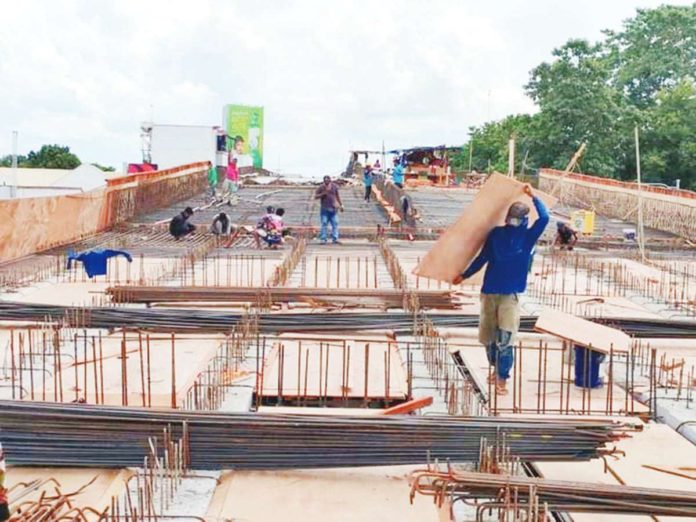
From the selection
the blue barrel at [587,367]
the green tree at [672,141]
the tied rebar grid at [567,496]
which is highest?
the green tree at [672,141]

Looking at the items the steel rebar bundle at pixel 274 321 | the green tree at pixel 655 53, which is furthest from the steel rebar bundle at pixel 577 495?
the green tree at pixel 655 53

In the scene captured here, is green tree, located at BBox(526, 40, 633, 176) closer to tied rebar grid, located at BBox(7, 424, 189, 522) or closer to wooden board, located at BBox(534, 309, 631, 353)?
wooden board, located at BBox(534, 309, 631, 353)

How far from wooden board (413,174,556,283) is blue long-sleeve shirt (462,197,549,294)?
0.44 ft

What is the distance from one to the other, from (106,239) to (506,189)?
10992 millimetres

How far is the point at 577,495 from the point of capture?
3766 millimetres

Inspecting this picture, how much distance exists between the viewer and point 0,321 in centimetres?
819

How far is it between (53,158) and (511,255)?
50693mm

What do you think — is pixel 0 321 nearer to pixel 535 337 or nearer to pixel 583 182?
pixel 535 337

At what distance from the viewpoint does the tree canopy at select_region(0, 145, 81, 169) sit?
51688 millimetres

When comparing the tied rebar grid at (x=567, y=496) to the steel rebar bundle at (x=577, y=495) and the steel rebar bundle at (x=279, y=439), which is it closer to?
the steel rebar bundle at (x=577, y=495)

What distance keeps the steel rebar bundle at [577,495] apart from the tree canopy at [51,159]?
2008 inches

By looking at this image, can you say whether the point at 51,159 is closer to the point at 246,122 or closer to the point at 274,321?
the point at 246,122

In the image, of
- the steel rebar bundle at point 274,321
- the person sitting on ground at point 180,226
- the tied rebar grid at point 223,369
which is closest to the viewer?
the tied rebar grid at point 223,369

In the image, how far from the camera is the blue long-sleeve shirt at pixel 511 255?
5805 mm
